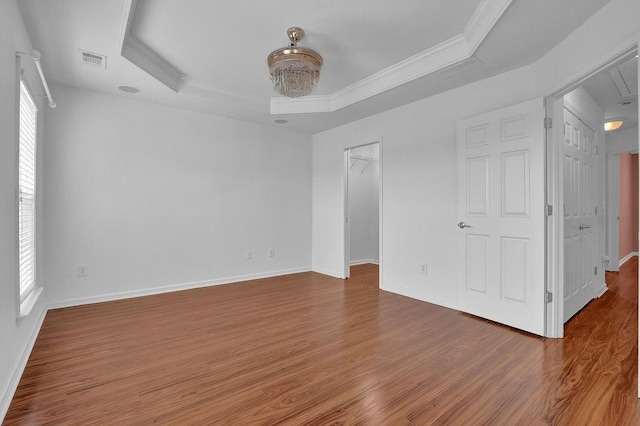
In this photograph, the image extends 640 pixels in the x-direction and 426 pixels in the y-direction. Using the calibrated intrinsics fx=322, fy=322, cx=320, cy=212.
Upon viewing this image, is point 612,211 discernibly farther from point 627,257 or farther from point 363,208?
point 363,208

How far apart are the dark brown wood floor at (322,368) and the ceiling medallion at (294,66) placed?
2264mm

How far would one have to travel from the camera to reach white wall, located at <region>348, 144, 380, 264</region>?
648 cm

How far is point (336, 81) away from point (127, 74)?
2.24 metres

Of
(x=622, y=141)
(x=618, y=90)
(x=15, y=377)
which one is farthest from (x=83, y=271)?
(x=622, y=141)

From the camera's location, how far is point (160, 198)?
4293mm

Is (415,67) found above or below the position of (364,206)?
above

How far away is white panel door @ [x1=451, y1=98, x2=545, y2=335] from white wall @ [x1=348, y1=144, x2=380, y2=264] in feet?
10.3

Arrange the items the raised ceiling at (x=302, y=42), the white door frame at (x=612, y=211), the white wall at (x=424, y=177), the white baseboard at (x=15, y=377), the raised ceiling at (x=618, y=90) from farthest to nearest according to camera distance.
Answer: the white door frame at (x=612, y=211) < the white wall at (x=424, y=177) < the raised ceiling at (x=618, y=90) < the raised ceiling at (x=302, y=42) < the white baseboard at (x=15, y=377)

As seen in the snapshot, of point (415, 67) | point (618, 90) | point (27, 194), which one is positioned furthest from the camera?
point (618, 90)

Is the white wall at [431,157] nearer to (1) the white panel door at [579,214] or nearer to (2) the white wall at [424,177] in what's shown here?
(2) the white wall at [424,177]

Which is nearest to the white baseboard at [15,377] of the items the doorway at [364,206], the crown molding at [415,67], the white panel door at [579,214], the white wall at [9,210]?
the white wall at [9,210]

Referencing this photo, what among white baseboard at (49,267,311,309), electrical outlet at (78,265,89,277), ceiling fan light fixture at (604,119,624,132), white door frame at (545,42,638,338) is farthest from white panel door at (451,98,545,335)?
electrical outlet at (78,265,89,277)

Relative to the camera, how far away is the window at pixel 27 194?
251 centimetres

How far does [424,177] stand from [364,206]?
2.81 metres
